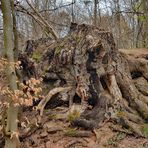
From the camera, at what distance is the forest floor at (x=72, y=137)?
8070 mm

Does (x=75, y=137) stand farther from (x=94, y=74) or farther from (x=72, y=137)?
(x=94, y=74)

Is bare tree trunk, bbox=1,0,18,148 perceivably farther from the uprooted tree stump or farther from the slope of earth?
the uprooted tree stump

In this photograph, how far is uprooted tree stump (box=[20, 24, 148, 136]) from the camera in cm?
893

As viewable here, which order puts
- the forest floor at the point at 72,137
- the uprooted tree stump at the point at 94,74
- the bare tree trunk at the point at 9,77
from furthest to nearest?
1. the uprooted tree stump at the point at 94,74
2. the forest floor at the point at 72,137
3. the bare tree trunk at the point at 9,77

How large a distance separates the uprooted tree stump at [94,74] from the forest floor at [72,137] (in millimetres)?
254

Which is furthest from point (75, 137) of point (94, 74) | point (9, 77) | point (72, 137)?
point (9, 77)

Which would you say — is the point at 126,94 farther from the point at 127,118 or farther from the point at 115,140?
the point at 115,140

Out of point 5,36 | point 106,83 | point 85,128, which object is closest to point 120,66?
point 106,83

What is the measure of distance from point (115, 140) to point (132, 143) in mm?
394

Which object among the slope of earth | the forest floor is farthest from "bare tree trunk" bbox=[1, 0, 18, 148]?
the slope of earth

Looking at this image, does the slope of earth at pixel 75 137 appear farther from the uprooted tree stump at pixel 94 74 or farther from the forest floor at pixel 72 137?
the uprooted tree stump at pixel 94 74

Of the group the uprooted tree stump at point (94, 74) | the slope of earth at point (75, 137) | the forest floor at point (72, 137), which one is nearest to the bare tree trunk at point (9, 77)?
the forest floor at point (72, 137)

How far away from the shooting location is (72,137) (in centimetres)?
827

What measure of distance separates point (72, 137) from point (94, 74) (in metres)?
1.94
